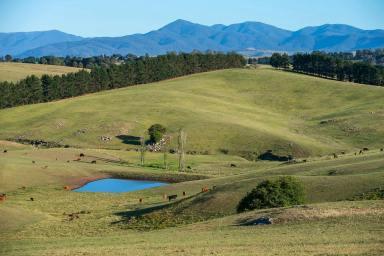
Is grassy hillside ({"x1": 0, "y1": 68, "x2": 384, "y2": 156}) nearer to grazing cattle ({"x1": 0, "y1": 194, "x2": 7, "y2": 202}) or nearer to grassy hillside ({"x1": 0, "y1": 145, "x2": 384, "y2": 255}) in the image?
grassy hillside ({"x1": 0, "y1": 145, "x2": 384, "y2": 255})

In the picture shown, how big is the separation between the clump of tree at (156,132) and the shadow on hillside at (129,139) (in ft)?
10.6

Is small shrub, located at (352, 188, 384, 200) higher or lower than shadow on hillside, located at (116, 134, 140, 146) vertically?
higher

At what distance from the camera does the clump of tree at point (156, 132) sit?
4865 inches

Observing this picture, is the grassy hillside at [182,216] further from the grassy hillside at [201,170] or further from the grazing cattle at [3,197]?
the grazing cattle at [3,197]

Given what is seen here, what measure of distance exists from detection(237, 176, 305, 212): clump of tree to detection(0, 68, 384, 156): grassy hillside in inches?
2325

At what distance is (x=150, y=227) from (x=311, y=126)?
93.2 meters

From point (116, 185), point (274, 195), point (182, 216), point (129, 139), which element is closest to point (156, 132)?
point (129, 139)

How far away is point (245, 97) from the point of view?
180 m

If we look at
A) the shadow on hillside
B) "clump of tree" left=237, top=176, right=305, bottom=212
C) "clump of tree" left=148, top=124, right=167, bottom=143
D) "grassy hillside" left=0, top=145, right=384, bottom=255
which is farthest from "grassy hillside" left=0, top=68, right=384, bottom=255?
"clump of tree" left=148, top=124, right=167, bottom=143

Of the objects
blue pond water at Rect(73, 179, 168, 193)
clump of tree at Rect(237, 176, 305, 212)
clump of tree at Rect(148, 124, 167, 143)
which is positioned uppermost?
clump of tree at Rect(237, 176, 305, 212)

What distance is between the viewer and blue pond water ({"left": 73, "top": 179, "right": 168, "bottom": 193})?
3445 inches

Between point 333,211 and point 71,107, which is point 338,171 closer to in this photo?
point 333,211

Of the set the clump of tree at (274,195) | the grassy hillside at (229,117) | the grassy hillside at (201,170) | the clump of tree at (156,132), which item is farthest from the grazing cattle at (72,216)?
the clump of tree at (156,132)

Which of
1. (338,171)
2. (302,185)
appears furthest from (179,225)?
(338,171)
